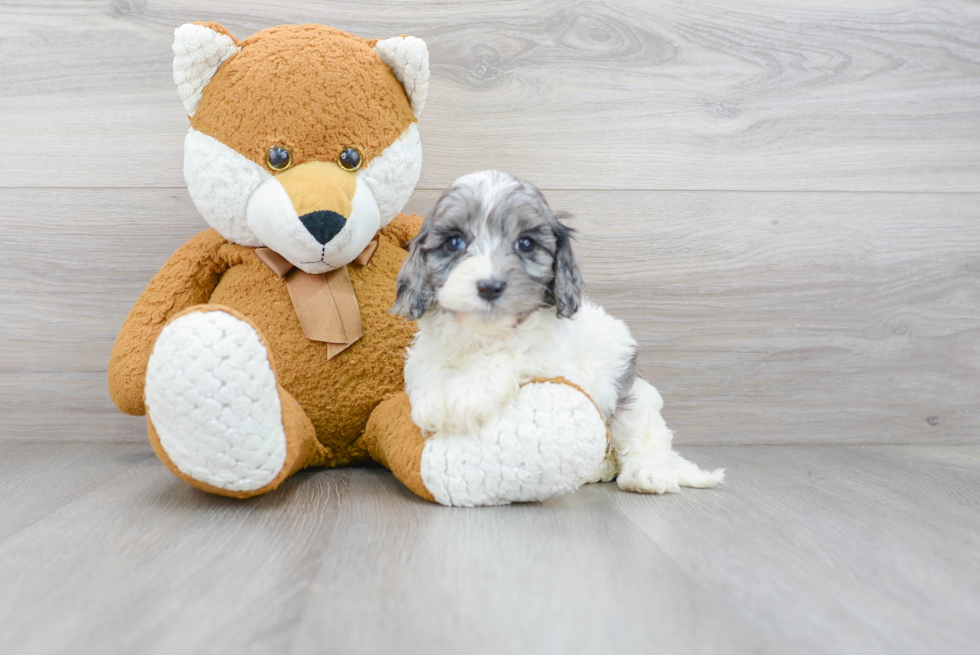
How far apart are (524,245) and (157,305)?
2.58 ft

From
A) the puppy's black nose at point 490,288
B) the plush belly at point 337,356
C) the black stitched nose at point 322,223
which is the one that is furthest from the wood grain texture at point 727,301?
the puppy's black nose at point 490,288

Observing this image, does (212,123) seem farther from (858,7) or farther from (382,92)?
(858,7)

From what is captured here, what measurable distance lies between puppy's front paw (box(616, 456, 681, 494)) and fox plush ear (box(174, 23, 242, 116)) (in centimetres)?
110

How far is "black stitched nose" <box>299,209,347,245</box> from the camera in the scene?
4.39ft

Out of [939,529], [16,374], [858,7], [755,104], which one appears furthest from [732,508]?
[16,374]

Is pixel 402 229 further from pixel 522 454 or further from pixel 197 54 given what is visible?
pixel 522 454

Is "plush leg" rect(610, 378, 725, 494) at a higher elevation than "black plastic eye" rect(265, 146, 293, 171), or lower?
lower

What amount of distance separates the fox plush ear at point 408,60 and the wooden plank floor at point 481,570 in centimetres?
79

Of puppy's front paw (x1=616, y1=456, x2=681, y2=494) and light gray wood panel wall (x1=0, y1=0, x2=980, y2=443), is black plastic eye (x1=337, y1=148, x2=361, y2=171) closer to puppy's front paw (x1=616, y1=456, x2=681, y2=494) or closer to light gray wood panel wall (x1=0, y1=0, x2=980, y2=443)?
light gray wood panel wall (x1=0, y1=0, x2=980, y2=443)

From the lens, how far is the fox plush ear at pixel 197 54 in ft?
4.50

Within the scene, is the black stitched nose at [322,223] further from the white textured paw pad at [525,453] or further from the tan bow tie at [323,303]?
the white textured paw pad at [525,453]

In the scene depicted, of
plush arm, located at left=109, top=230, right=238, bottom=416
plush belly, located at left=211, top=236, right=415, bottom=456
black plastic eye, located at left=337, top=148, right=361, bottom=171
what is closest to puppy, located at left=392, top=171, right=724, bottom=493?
plush belly, located at left=211, top=236, right=415, bottom=456

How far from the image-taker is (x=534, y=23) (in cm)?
183

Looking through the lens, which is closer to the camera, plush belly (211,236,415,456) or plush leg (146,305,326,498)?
plush leg (146,305,326,498)
